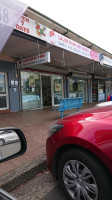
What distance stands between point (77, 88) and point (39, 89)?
4.95 metres

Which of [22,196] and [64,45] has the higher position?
[64,45]

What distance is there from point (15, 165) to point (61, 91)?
957 cm

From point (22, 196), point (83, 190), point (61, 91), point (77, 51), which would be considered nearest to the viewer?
point (83, 190)

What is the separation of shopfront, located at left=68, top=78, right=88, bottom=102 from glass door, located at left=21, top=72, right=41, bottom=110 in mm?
3817

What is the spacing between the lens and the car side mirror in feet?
3.46

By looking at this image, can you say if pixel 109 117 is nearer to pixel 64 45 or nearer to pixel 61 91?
pixel 64 45

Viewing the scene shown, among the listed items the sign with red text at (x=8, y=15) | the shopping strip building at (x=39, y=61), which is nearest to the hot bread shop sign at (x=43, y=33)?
the shopping strip building at (x=39, y=61)

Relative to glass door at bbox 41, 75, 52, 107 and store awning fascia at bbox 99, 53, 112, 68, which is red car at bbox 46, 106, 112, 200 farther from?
glass door at bbox 41, 75, 52, 107

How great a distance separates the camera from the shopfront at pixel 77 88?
41.2 feet

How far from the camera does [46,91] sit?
1040 centimetres

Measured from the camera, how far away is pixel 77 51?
21.1 ft

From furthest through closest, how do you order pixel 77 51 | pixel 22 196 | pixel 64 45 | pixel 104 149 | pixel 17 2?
1. pixel 77 51
2. pixel 64 45
3. pixel 22 196
4. pixel 104 149
5. pixel 17 2

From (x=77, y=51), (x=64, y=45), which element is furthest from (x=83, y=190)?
(x=77, y=51)

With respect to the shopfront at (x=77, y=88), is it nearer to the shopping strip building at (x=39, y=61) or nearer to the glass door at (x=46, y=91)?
the shopping strip building at (x=39, y=61)
